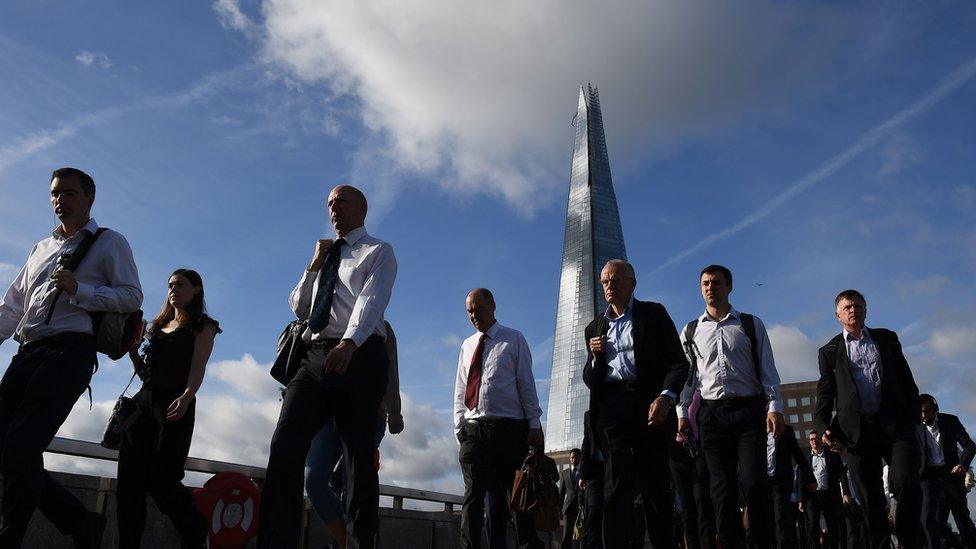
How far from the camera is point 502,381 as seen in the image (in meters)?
6.52

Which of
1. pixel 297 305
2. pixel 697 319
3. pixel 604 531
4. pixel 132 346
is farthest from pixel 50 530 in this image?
pixel 697 319

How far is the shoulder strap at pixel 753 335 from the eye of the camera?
5.82 meters

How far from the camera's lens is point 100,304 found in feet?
13.9

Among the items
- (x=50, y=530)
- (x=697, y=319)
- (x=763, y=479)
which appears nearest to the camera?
(x=763, y=479)

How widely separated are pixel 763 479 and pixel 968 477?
6.06 metres

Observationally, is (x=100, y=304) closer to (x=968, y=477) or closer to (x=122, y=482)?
(x=122, y=482)

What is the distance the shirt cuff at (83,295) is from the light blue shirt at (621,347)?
3350mm

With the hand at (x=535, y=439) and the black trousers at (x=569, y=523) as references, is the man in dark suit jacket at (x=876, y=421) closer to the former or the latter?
the hand at (x=535, y=439)

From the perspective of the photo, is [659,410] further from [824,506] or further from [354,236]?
[824,506]

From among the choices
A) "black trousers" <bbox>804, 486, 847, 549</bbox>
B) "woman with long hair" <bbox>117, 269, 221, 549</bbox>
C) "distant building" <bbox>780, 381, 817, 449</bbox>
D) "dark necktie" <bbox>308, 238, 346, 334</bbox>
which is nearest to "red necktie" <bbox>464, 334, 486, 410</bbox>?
"woman with long hair" <bbox>117, 269, 221, 549</bbox>

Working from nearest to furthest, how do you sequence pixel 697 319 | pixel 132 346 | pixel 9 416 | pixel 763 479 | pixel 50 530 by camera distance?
pixel 9 416 → pixel 132 346 → pixel 763 479 → pixel 50 530 → pixel 697 319

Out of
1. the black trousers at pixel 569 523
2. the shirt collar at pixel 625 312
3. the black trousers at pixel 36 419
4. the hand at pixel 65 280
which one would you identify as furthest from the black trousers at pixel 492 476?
the black trousers at pixel 569 523

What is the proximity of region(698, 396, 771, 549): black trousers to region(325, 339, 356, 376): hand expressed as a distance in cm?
308

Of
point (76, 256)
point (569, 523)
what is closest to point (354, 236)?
point (76, 256)
